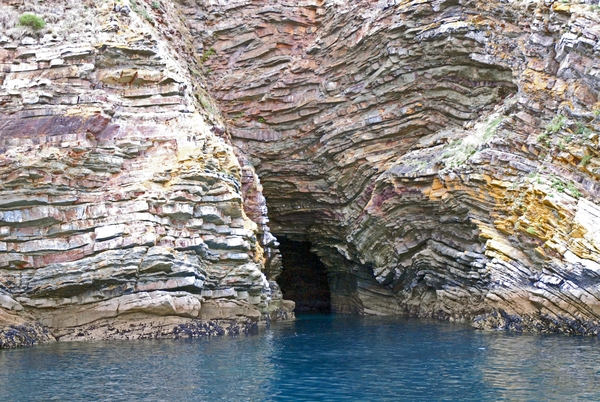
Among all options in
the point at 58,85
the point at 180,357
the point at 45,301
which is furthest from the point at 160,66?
the point at 180,357

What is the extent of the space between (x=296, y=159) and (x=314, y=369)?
A: 2221 centimetres

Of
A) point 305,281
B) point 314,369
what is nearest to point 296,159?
point 305,281

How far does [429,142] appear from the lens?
35.1 metres

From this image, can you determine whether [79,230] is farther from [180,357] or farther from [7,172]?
[180,357]

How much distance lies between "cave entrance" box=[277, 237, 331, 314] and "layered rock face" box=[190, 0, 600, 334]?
3.37 metres

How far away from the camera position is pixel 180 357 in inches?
828

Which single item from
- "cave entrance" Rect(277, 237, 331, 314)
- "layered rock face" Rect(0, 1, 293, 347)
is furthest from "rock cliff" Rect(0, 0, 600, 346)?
"cave entrance" Rect(277, 237, 331, 314)

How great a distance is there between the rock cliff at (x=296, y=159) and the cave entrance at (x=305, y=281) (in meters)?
8.51

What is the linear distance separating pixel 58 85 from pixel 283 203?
1625 centimetres

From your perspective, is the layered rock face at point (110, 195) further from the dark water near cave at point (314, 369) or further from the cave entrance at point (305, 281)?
the cave entrance at point (305, 281)

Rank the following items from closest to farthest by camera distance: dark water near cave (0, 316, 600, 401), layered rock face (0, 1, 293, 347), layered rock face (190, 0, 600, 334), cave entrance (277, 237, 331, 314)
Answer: dark water near cave (0, 316, 600, 401)
layered rock face (0, 1, 293, 347)
layered rock face (190, 0, 600, 334)
cave entrance (277, 237, 331, 314)

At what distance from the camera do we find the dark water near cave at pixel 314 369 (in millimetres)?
15180

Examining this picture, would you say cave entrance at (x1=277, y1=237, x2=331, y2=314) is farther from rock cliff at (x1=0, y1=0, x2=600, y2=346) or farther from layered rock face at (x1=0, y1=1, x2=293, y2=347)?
layered rock face at (x1=0, y1=1, x2=293, y2=347)

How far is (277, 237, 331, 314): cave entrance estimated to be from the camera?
5034 centimetres
